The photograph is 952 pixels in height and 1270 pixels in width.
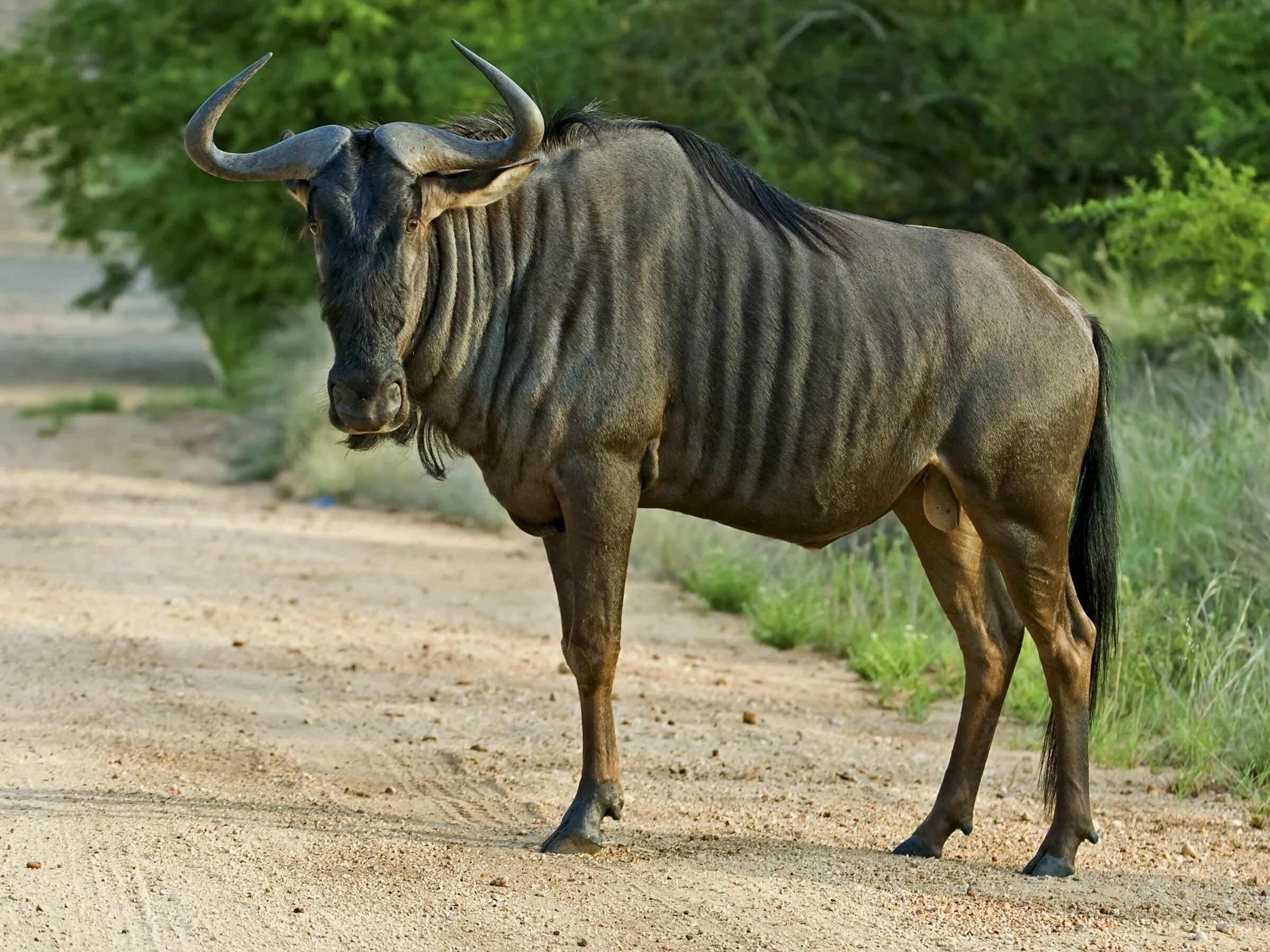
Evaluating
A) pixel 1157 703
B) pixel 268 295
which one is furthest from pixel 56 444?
pixel 1157 703

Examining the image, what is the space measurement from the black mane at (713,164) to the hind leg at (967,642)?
0.93 meters

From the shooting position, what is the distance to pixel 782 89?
49.8 ft

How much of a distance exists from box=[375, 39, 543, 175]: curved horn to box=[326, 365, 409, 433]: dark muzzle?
0.64 meters

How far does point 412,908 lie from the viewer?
467cm

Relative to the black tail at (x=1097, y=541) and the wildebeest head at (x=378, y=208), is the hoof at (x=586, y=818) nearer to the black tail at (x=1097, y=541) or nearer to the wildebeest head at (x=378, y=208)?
the wildebeest head at (x=378, y=208)

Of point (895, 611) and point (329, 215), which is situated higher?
point (329, 215)

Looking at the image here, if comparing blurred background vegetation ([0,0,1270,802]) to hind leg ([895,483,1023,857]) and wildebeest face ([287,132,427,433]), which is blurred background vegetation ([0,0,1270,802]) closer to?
wildebeest face ([287,132,427,433])

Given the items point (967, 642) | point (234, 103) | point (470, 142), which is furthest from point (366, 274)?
point (234, 103)

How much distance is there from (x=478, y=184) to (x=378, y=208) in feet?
1.09

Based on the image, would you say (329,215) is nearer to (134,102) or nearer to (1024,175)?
(1024,175)

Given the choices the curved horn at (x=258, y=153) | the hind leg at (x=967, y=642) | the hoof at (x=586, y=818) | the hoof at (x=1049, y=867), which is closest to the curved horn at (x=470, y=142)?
the curved horn at (x=258, y=153)

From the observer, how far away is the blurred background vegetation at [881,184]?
27.0 feet

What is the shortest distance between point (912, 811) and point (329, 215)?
2995 millimetres

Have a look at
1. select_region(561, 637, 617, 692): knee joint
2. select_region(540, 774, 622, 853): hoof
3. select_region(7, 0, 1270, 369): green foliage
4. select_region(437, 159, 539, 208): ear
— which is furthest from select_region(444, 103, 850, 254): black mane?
select_region(7, 0, 1270, 369): green foliage
